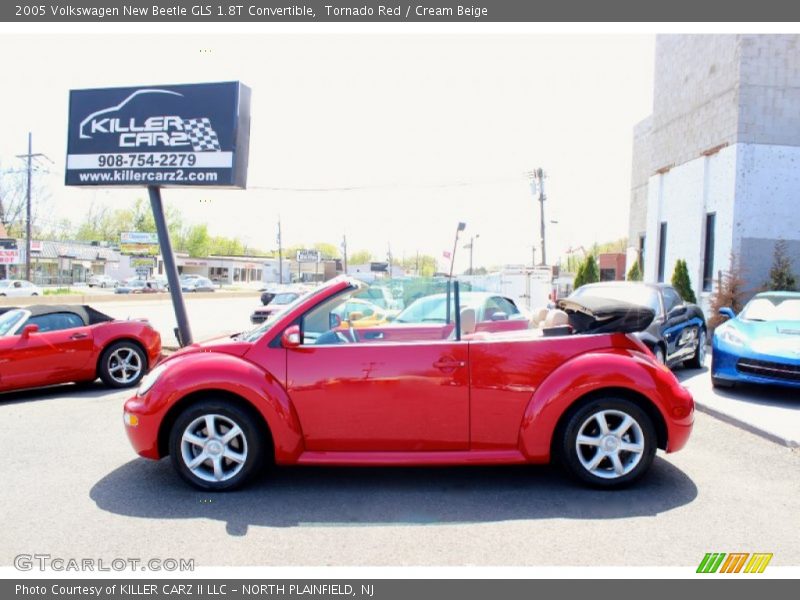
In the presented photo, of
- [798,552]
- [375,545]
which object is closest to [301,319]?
[375,545]

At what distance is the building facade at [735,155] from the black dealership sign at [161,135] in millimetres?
12188

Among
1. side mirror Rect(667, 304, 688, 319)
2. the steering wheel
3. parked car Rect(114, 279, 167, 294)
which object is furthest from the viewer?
parked car Rect(114, 279, 167, 294)

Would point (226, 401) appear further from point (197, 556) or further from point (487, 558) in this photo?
point (487, 558)

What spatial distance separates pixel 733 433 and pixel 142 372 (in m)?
7.90

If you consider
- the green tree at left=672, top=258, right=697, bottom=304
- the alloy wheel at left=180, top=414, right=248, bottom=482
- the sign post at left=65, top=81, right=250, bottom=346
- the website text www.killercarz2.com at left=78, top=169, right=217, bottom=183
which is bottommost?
the alloy wheel at left=180, top=414, right=248, bottom=482

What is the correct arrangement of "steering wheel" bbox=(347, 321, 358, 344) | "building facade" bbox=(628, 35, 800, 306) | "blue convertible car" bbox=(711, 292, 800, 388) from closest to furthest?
"steering wheel" bbox=(347, 321, 358, 344) → "blue convertible car" bbox=(711, 292, 800, 388) → "building facade" bbox=(628, 35, 800, 306)

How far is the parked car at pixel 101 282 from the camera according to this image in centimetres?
6124

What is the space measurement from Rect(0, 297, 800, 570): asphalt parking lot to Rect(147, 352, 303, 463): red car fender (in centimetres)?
41

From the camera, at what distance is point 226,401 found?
4.28m

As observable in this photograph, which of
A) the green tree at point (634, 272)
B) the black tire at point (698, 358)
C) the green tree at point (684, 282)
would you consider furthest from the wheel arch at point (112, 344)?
the green tree at point (634, 272)

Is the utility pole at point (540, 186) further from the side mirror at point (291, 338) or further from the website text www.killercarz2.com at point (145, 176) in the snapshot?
the side mirror at point (291, 338)

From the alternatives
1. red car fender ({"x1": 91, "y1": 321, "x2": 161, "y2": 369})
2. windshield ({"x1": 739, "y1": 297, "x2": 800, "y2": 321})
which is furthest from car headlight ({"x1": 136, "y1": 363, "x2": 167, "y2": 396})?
windshield ({"x1": 739, "y1": 297, "x2": 800, "y2": 321})

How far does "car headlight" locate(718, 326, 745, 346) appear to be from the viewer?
25.3 ft

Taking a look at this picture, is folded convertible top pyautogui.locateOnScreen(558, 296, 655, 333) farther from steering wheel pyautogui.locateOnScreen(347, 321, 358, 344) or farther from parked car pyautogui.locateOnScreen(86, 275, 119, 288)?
parked car pyautogui.locateOnScreen(86, 275, 119, 288)
